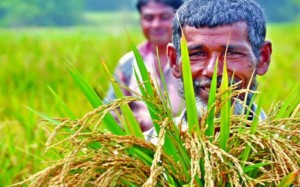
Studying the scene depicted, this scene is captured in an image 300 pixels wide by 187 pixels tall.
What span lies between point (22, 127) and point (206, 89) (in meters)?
1.89

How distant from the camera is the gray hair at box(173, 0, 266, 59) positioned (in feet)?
7.16

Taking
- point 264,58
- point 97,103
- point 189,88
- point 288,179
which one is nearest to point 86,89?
point 97,103

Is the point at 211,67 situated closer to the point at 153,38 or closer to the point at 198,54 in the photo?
the point at 198,54

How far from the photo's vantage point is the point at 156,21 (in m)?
4.59

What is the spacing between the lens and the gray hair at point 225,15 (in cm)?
218

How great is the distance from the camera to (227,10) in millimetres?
2184

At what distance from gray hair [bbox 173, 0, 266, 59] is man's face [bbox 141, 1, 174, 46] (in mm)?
2195

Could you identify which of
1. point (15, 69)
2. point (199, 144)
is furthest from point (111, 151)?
point (15, 69)

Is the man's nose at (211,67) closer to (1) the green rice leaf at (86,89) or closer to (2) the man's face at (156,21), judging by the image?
(1) the green rice leaf at (86,89)

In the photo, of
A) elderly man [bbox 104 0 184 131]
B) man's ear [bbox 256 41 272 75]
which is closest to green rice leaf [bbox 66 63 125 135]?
man's ear [bbox 256 41 272 75]

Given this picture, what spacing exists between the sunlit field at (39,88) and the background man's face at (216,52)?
128 mm

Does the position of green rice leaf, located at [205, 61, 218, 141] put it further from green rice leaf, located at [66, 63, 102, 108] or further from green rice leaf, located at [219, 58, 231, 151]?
green rice leaf, located at [66, 63, 102, 108]

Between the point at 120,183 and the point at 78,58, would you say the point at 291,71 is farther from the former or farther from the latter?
the point at 120,183

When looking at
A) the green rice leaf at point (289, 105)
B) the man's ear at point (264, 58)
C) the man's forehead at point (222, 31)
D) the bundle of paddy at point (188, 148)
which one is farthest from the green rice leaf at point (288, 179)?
the man's ear at point (264, 58)
